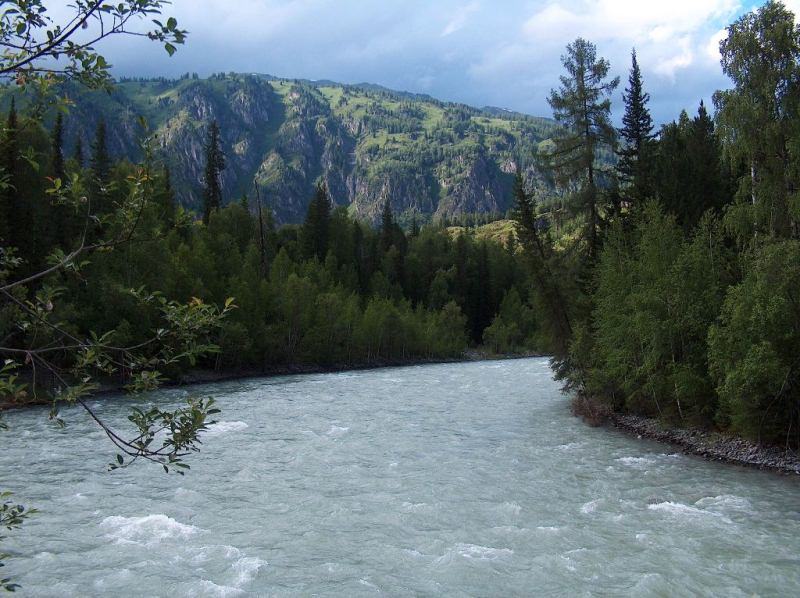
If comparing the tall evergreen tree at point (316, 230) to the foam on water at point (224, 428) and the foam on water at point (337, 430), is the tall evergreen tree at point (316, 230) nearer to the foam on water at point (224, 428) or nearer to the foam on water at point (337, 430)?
the foam on water at point (224, 428)

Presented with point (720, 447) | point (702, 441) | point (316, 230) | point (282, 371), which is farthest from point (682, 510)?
point (316, 230)

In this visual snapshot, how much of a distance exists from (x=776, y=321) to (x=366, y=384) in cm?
3737

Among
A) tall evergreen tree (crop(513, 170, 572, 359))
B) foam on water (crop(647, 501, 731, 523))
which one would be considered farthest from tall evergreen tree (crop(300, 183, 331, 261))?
foam on water (crop(647, 501, 731, 523))

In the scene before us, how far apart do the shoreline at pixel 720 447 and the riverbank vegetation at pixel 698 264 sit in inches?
22.3

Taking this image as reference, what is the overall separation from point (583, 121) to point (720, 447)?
18.3m

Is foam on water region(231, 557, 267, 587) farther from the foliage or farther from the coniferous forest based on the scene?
the foliage

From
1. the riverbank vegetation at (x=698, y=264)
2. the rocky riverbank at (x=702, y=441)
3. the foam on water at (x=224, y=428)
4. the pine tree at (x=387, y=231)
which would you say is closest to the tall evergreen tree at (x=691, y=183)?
the riverbank vegetation at (x=698, y=264)

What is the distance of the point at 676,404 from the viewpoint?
1148 inches

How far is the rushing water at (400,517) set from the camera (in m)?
13.4

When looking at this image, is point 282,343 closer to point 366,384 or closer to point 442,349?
point 366,384

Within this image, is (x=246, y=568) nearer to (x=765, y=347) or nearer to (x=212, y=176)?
(x=765, y=347)

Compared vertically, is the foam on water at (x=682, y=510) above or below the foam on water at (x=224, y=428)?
above

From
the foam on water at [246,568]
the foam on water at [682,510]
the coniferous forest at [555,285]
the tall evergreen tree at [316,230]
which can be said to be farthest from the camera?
the tall evergreen tree at [316,230]

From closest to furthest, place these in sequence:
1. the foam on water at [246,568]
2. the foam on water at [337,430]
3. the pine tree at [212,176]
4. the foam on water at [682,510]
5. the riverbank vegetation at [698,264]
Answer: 1. the foam on water at [246,568]
2. the foam on water at [682,510]
3. the riverbank vegetation at [698,264]
4. the foam on water at [337,430]
5. the pine tree at [212,176]
